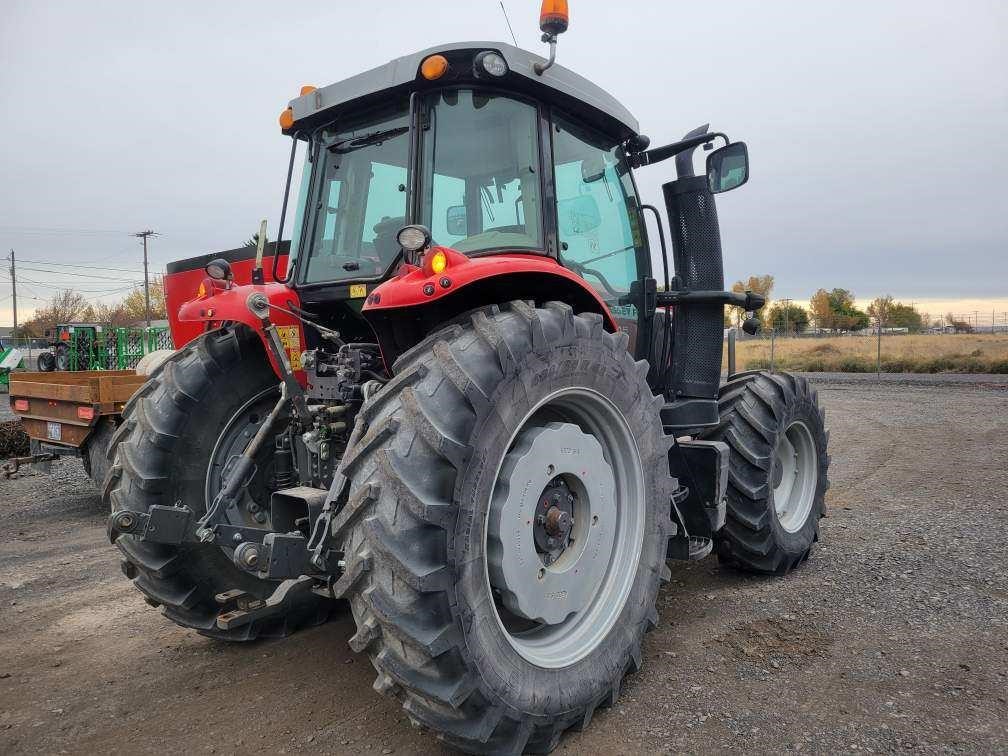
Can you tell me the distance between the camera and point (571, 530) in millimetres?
2953

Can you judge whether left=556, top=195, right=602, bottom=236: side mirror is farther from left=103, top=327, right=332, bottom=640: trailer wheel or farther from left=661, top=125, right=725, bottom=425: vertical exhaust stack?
left=103, top=327, right=332, bottom=640: trailer wheel

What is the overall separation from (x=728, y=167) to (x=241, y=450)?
2996 mm

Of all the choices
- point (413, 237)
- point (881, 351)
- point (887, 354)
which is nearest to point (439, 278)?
point (413, 237)

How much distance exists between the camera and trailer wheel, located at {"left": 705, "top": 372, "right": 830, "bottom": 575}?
4.27 meters

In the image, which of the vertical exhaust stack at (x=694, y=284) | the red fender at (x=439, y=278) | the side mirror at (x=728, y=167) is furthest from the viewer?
the vertical exhaust stack at (x=694, y=284)

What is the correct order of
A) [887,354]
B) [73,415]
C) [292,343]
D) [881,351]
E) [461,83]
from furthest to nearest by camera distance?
1. [881,351]
2. [887,354]
3. [73,415]
4. [292,343]
5. [461,83]

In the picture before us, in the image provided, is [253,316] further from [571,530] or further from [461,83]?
[571,530]

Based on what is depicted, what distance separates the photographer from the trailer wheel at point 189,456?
325 cm

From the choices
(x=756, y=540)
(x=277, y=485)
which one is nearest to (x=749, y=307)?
(x=756, y=540)

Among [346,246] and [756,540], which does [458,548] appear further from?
→ [756,540]

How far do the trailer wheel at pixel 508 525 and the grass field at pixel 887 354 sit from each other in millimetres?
14888

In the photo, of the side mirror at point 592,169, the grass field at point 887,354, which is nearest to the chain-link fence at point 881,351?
the grass field at point 887,354

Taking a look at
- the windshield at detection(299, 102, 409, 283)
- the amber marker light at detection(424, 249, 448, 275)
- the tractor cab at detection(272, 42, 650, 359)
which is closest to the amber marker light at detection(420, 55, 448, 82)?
the tractor cab at detection(272, 42, 650, 359)

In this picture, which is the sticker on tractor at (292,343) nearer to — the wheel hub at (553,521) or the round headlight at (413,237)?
the round headlight at (413,237)
